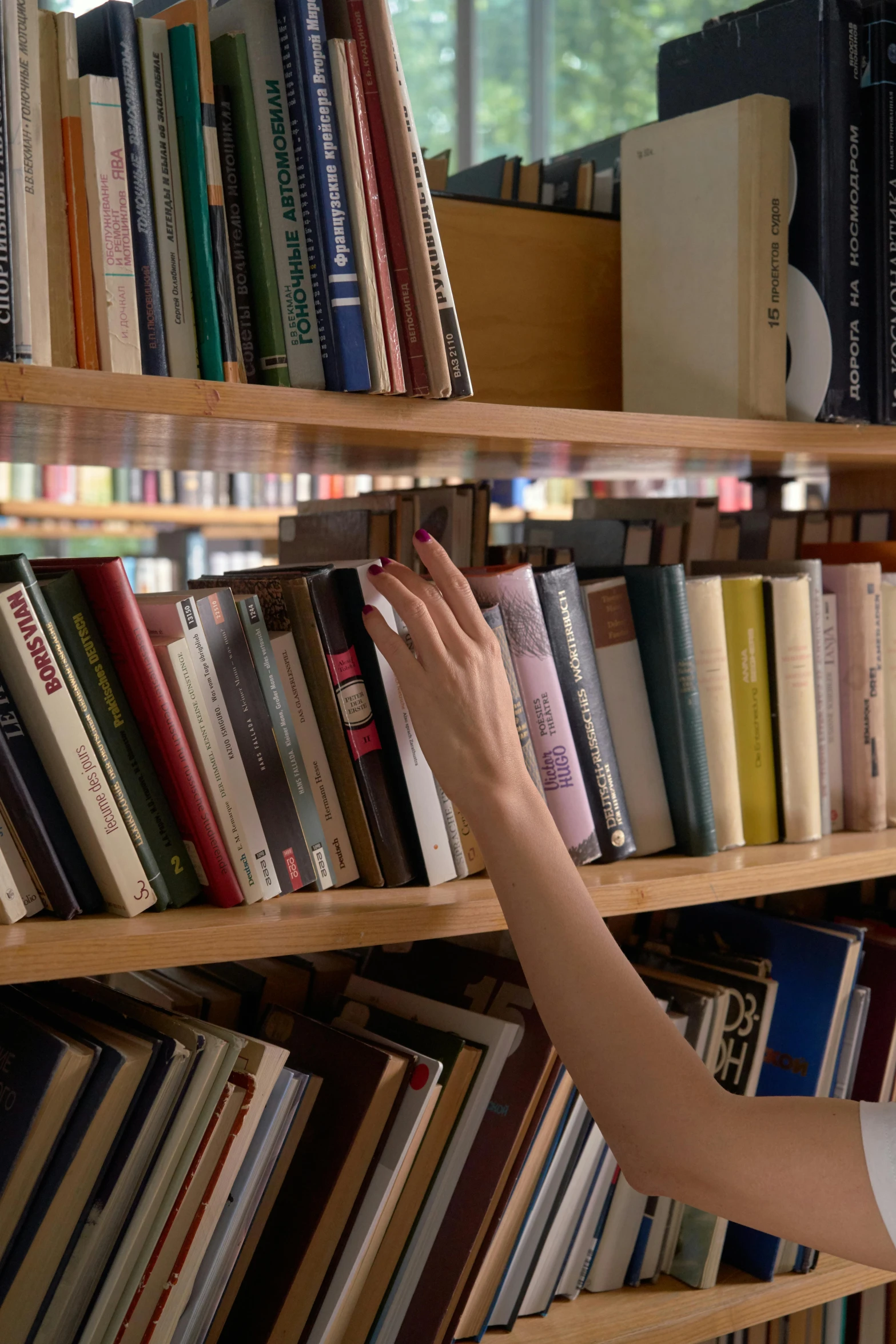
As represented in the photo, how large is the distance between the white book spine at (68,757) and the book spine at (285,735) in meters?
0.13

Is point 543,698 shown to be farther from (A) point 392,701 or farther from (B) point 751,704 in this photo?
(B) point 751,704

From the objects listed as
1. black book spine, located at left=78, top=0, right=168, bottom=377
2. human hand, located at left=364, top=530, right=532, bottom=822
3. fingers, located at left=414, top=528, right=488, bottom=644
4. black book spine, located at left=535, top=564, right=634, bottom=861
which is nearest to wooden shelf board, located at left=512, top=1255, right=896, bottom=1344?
black book spine, located at left=535, top=564, right=634, bottom=861

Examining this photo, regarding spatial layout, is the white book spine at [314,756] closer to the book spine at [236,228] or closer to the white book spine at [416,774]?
the white book spine at [416,774]

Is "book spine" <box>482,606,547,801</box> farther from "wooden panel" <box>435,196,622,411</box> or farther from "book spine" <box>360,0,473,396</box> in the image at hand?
"wooden panel" <box>435,196,622,411</box>

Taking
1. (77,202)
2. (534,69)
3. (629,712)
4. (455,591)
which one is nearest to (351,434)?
(455,591)

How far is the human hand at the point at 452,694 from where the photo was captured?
861 millimetres

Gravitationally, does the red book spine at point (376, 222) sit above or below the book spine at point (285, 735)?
above

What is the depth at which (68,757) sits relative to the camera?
0.79m

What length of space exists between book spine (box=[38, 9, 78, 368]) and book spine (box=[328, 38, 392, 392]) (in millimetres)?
197

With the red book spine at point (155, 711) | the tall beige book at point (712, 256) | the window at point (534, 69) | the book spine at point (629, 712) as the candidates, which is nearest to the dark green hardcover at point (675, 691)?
the book spine at point (629, 712)

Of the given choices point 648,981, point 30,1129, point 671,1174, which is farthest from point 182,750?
point 648,981

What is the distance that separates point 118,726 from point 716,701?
1.87 ft

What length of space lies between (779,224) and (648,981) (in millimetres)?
770

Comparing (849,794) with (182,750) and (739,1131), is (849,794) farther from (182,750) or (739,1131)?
(182,750)
